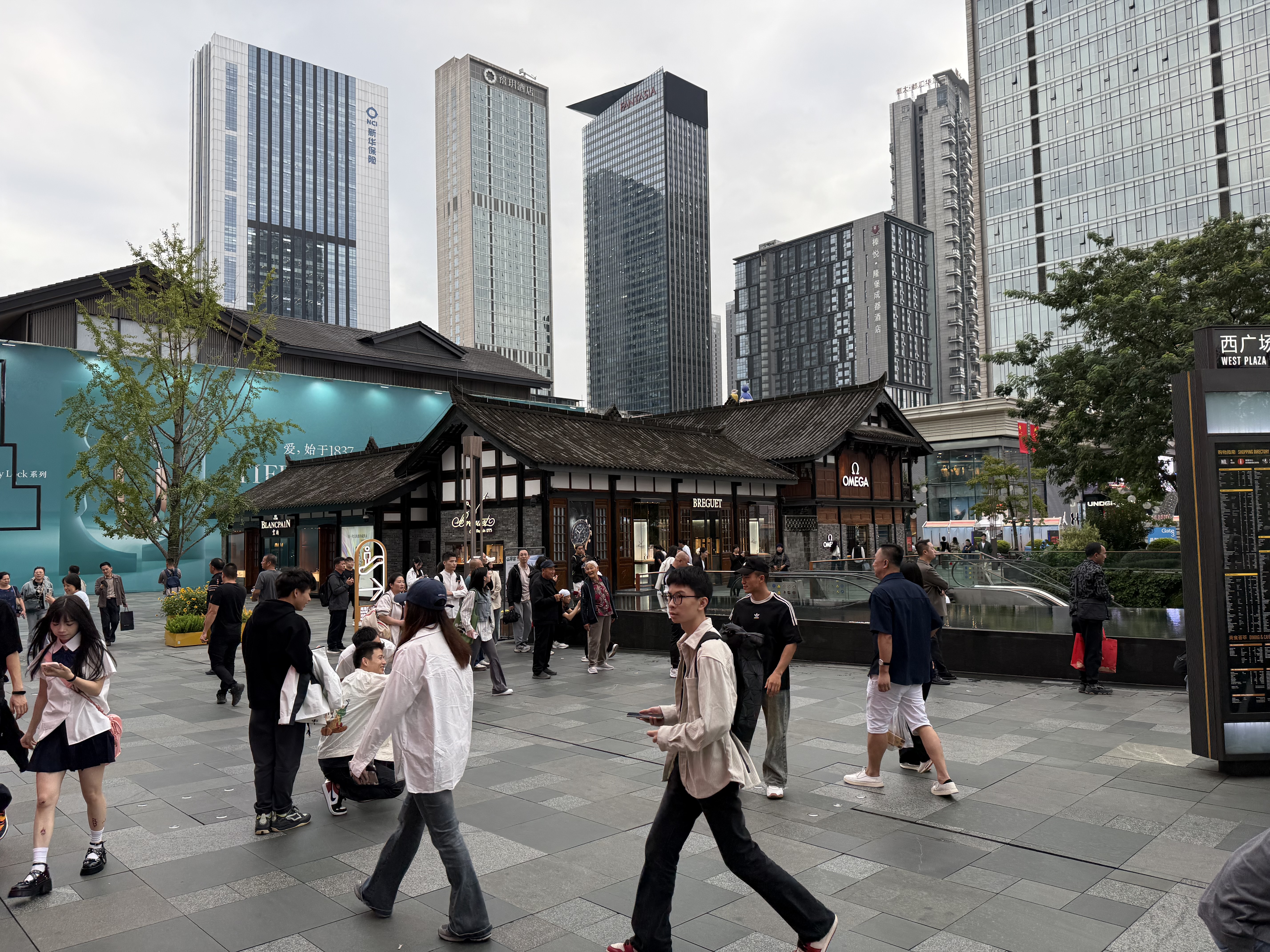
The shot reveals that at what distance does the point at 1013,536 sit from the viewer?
44.0m

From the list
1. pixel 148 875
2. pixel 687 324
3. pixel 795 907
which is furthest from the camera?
pixel 687 324

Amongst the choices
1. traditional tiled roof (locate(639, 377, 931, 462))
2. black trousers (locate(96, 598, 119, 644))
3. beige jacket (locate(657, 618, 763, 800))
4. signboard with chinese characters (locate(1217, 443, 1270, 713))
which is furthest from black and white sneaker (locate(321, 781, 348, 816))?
traditional tiled roof (locate(639, 377, 931, 462))

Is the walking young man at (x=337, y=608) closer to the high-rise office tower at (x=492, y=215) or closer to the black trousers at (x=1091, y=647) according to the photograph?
the black trousers at (x=1091, y=647)

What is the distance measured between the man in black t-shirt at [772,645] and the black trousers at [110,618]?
16.5 metres

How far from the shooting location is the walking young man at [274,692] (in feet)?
19.3

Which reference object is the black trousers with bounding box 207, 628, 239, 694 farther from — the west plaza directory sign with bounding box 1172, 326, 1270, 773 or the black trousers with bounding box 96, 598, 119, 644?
the west plaza directory sign with bounding box 1172, 326, 1270, 773

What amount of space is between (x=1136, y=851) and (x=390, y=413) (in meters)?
40.4

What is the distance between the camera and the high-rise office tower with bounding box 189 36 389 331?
142 meters

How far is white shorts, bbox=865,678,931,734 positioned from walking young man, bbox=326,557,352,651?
1122 cm

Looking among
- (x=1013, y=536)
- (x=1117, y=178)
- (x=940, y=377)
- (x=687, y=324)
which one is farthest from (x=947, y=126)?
(x=1013, y=536)

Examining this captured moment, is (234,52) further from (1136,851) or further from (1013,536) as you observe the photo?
(1136,851)

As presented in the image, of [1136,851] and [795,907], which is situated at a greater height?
[795,907]

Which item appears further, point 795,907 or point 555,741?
point 555,741

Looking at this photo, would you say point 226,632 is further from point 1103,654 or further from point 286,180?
point 286,180
